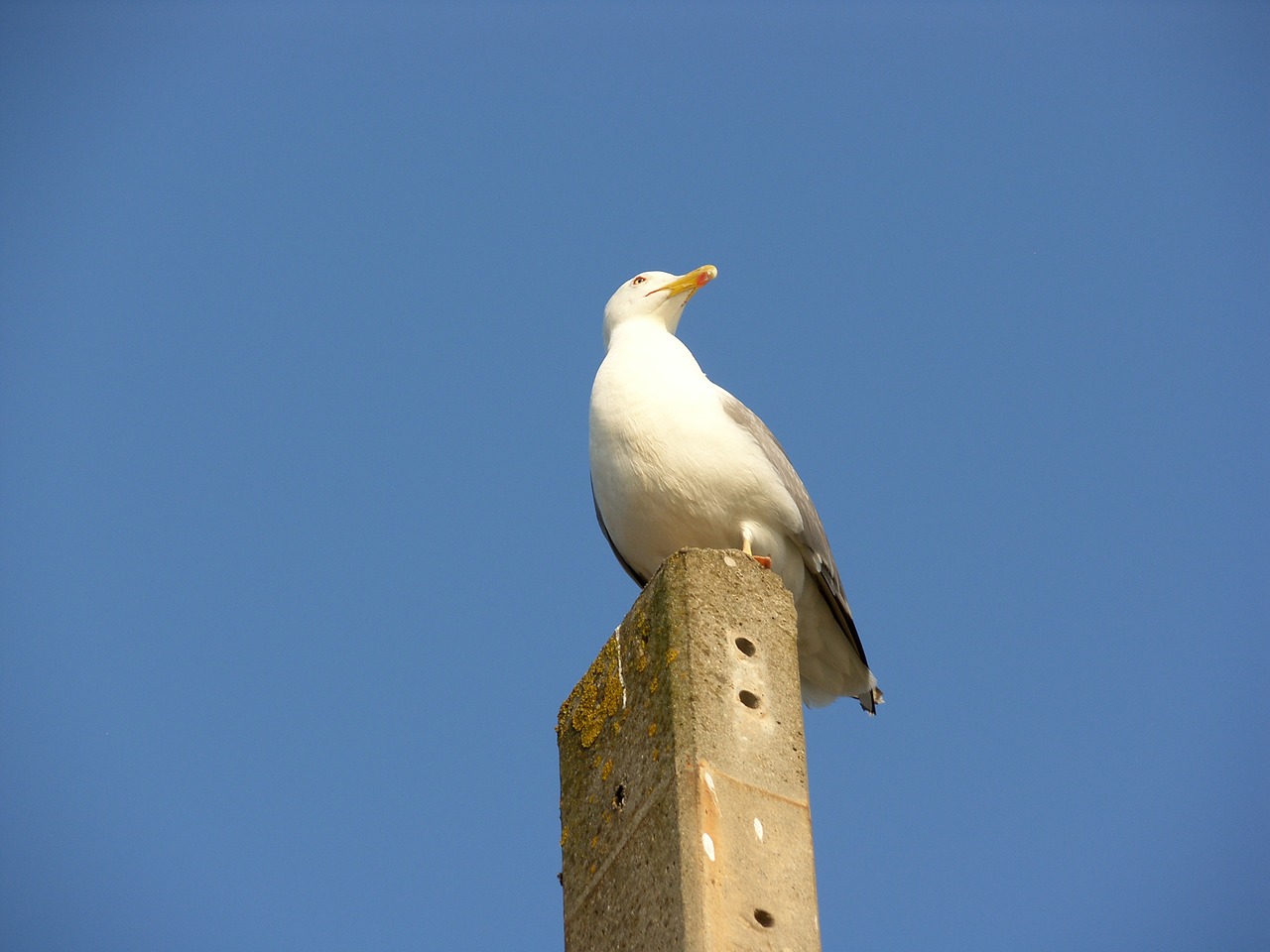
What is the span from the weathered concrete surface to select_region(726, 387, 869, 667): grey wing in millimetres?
1889

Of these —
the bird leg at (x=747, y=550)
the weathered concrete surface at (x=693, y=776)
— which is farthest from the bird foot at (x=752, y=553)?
the weathered concrete surface at (x=693, y=776)

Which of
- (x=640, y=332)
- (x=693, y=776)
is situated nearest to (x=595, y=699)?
(x=693, y=776)

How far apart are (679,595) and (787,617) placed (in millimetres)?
646

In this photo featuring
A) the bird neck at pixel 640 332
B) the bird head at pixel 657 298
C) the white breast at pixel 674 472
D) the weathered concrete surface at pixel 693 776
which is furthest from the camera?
the bird head at pixel 657 298

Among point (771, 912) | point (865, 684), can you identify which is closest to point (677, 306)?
point (865, 684)

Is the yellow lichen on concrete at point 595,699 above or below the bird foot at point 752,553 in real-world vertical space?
below

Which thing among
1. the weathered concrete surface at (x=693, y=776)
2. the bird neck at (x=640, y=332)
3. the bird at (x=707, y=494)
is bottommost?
the weathered concrete surface at (x=693, y=776)

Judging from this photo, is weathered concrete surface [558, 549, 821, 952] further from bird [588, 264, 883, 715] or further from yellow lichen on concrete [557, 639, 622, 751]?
bird [588, 264, 883, 715]

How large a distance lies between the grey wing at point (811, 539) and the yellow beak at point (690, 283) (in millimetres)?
1536

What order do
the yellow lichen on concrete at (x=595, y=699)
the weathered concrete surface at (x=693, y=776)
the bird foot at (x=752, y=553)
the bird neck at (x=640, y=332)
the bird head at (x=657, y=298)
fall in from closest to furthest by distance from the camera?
the weathered concrete surface at (x=693, y=776) < the yellow lichen on concrete at (x=595, y=699) < the bird foot at (x=752, y=553) < the bird neck at (x=640, y=332) < the bird head at (x=657, y=298)

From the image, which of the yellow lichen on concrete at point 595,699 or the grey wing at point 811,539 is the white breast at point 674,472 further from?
the yellow lichen on concrete at point 595,699

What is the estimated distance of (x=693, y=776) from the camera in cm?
727

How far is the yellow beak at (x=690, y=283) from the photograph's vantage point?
1193 cm

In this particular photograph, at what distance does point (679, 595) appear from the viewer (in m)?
8.03
